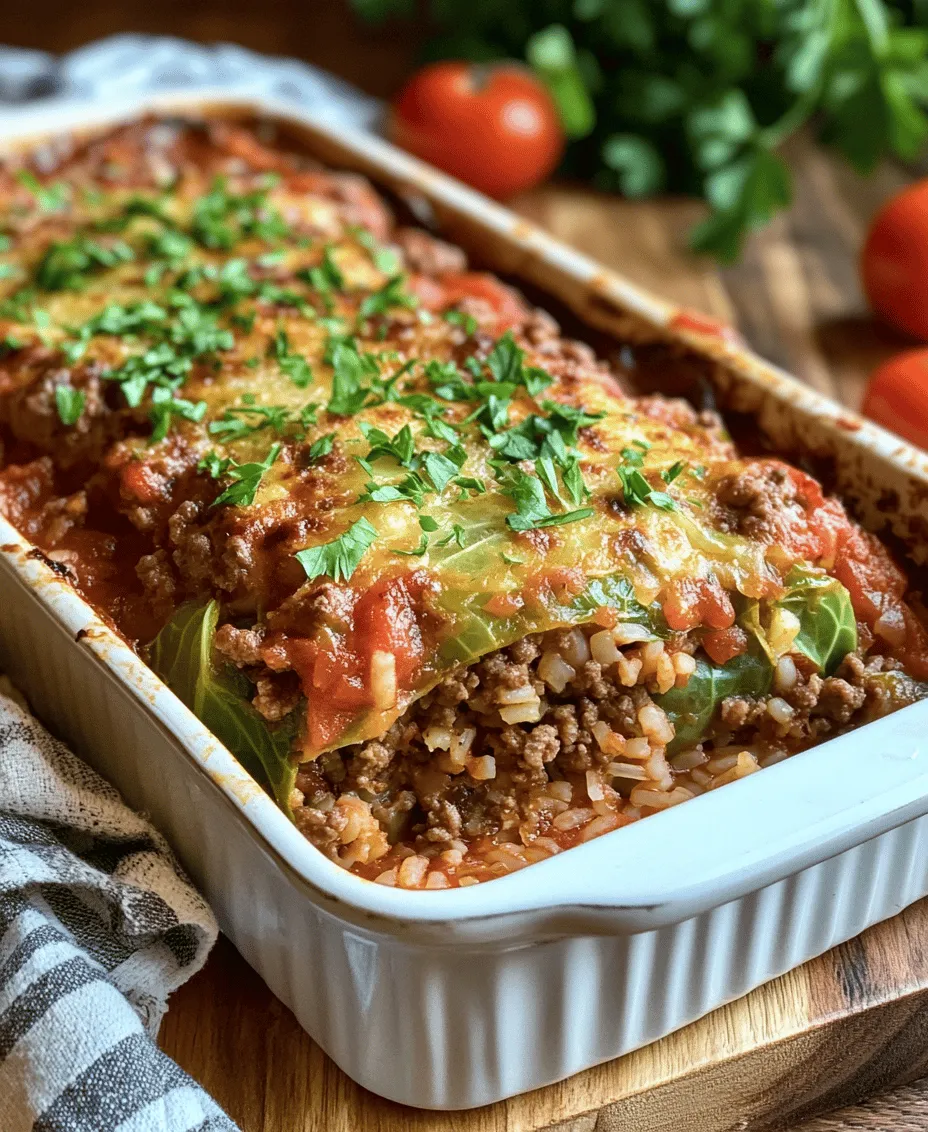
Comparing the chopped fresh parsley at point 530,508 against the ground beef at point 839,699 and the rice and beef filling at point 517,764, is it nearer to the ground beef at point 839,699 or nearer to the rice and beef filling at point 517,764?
the rice and beef filling at point 517,764

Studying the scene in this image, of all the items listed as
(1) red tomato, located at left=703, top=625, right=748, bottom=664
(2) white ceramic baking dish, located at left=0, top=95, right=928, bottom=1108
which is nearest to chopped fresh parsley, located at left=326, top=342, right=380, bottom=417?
(2) white ceramic baking dish, located at left=0, top=95, right=928, bottom=1108

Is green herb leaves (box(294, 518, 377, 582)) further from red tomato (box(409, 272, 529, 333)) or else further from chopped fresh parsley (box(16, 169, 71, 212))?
chopped fresh parsley (box(16, 169, 71, 212))

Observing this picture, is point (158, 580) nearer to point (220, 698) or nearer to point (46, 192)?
point (220, 698)

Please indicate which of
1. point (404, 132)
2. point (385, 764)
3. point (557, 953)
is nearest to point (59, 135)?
point (404, 132)

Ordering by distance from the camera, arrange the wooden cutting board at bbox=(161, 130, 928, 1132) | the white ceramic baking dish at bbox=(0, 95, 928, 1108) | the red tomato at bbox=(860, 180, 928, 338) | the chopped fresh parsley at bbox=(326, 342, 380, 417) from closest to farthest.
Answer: the white ceramic baking dish at bbox=(0, 95, 928, 1108) → the wooden cutting board at bbox=(161, 130, 928, 1132) → the chopped fresh parsley at bbox=(326, 342, 380, 417) → the red tomato at bbox=(860, 180, 928, 338)

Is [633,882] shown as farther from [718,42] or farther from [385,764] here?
[718,42]

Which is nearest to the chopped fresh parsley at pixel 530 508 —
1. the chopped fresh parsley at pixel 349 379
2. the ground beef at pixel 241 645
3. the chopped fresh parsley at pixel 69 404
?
the chopped fresh parsley at pixel 349 379
